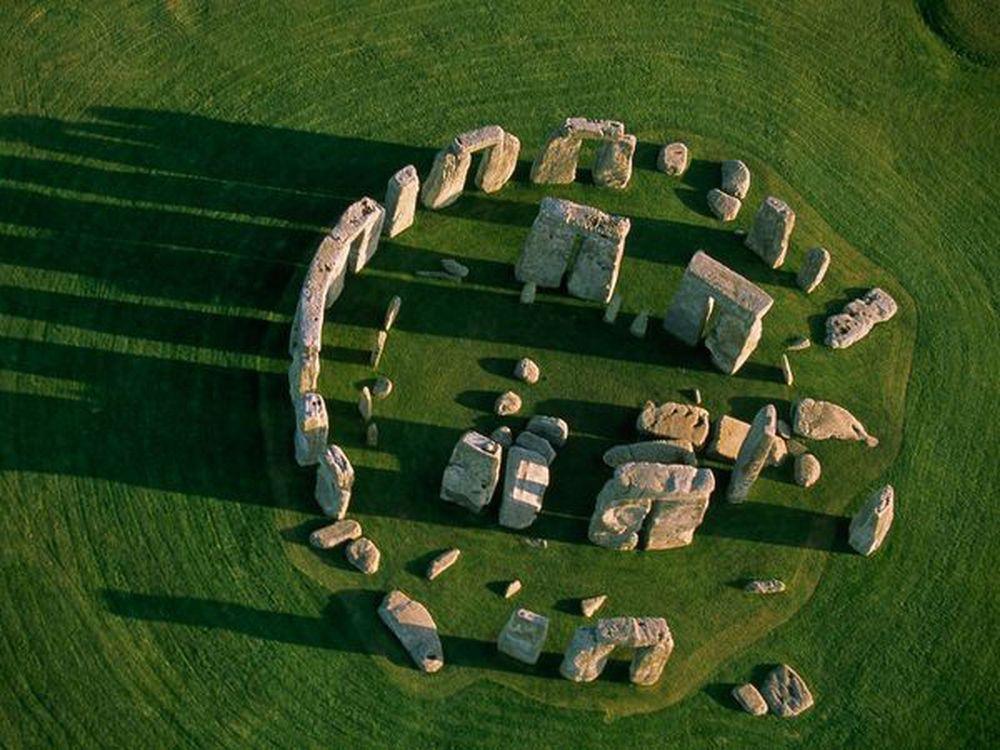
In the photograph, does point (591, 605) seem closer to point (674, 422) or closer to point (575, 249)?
point (674, 422)

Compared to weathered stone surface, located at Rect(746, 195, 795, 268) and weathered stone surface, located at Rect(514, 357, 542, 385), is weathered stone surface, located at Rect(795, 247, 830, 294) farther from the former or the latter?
weathered stone surface, located at Rect(514, 357, 542, 385)

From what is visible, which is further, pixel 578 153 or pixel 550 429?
pixel 578 153

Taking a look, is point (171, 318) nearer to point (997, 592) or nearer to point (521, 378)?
point (521, 378)

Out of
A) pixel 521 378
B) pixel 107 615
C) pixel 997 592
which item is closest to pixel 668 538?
pixel 521 378

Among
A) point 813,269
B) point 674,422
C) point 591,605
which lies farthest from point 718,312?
point 591,605

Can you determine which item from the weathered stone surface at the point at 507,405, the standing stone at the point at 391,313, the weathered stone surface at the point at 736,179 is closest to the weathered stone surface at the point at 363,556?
the weathered stone surface at the point at 507,405

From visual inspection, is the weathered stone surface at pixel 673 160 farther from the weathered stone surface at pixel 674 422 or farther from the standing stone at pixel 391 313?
the standing stone at pixel 391 313

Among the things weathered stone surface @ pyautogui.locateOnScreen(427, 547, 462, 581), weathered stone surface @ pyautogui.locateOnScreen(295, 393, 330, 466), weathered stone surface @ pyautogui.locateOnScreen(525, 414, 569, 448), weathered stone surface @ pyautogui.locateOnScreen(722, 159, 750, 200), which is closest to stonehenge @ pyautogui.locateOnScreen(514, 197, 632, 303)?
weathered stone surface @ pyautogui.locateOnScreen(722, 159, 750, 200)
